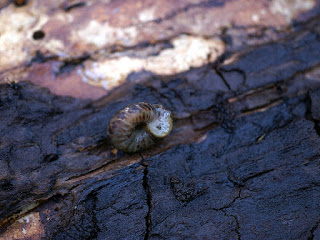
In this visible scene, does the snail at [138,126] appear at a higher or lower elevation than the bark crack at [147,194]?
higher

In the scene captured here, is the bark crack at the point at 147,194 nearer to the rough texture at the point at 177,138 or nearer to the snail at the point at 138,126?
the rough texture at the point at 177,138

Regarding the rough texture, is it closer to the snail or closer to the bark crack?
the bark crack

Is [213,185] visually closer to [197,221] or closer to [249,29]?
[197,221]

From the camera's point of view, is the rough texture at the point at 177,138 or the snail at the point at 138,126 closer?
the rough texture at the point at 177,138

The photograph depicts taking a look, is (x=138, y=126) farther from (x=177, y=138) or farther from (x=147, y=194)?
(x=147, y=194)

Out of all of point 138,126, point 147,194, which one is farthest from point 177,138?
point 147,194

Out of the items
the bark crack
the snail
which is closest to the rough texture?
the bark crack

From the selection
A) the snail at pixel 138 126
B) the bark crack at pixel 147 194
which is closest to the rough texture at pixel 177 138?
the bark crack at pixel 147 194

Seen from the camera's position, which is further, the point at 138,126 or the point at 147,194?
the point at 138,126
